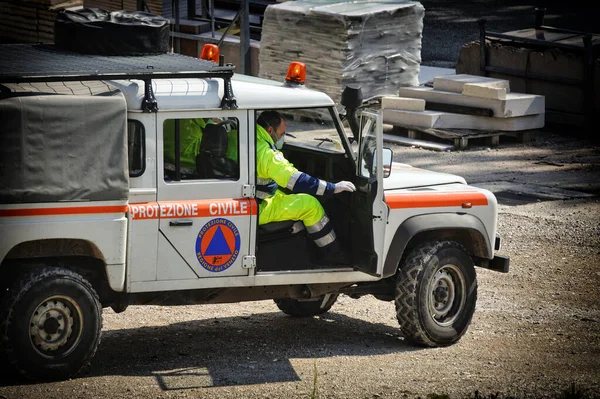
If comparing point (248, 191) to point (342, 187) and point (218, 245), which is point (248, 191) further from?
point (342, 187)

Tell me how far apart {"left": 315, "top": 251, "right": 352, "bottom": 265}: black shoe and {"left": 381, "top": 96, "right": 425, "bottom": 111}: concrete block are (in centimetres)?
976

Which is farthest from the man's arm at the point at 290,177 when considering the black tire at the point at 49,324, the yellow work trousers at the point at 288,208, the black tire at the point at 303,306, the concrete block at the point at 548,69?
the concrete block at the point at 548,69

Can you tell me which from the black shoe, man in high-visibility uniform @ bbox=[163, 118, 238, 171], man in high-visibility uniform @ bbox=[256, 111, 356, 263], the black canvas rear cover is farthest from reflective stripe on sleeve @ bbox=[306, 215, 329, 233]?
the black canvas rear cover

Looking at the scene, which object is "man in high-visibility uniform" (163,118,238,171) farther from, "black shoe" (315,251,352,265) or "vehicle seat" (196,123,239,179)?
"black shoe" (315,251,352,265)

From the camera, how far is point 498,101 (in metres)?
17.4

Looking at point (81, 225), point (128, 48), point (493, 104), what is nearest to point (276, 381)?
point (81, 225)

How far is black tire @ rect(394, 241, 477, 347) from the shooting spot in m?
8.57

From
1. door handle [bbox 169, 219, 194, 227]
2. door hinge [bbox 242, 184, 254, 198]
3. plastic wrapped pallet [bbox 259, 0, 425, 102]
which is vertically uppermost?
plastic wrapped pallet [bbox 259, 0, 425, 102]

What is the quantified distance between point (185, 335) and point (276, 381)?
4.91 feet

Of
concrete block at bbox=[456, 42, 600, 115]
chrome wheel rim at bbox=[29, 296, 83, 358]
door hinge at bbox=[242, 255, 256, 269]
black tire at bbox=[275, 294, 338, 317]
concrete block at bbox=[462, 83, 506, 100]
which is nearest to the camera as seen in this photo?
chrome wheel rim at bbox=[29, 296, 83, 358]

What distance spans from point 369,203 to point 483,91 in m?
9.82

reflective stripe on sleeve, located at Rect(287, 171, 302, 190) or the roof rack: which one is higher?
the roof rack

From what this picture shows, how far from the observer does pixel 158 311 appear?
970cm

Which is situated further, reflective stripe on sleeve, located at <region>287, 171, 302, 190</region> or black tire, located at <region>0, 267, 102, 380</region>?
reflective stripe on sleeve, located at <region>287, 171, 302, 190</region>
